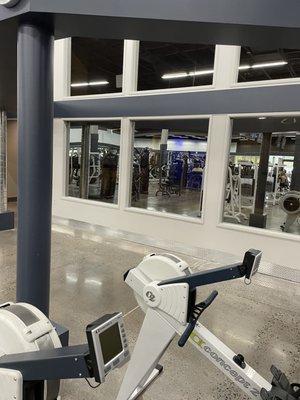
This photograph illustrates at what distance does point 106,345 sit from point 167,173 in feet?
36.5

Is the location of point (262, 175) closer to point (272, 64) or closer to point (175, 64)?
point (272, 64)

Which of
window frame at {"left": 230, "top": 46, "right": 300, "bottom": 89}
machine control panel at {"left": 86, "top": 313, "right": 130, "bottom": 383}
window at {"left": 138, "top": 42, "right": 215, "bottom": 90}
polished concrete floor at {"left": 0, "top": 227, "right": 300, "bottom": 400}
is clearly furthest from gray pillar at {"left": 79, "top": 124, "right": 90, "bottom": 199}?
machine control panel at {"left": 86, "top": 313, "right": 130, "bottom": 383}

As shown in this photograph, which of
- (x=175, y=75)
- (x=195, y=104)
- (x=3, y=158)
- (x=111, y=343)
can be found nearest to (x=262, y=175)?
(x=195, y=104)

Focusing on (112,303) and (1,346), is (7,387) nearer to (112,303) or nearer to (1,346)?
(1,346)

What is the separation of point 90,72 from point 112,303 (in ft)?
21.4

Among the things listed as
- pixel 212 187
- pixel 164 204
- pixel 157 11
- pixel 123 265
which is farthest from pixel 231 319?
pixel 164 204

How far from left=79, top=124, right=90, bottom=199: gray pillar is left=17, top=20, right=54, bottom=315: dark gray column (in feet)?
15.6

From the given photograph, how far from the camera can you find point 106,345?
0.92 meters

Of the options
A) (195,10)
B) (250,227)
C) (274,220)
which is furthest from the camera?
(274,220)

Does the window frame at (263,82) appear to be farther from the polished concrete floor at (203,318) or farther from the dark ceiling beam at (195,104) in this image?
the polished concrete floor at (203,318)

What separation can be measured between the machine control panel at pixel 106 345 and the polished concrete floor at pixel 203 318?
1366mm

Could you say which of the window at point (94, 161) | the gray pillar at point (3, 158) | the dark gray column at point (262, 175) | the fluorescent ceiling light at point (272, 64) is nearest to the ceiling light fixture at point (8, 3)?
the gray pillar at point (3, 158)

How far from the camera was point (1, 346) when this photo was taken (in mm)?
1101

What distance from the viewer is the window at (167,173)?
29.8 ft
